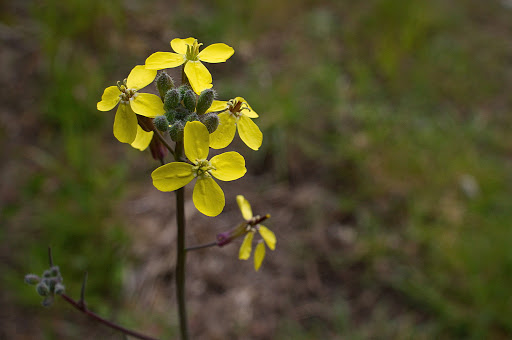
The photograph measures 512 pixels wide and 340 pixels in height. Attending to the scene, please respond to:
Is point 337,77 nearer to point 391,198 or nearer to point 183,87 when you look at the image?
point 391,198

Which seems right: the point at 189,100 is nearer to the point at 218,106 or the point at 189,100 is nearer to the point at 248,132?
the point at 218,106

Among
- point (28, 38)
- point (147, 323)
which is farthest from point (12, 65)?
point (147, 323)

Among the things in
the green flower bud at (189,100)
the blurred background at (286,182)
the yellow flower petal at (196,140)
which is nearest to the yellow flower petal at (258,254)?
the yellow flower petal at (196,140)

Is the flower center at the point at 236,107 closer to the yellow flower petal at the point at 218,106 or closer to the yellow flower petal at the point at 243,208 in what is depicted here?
the yellow flower petal at the point at 218,106

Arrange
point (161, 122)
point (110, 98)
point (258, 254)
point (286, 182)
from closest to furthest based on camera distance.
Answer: point (161, 122) < point (110, 98) < point (258, 254) < point (286, 182)

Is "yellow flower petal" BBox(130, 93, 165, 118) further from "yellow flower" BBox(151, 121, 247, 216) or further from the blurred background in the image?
the blurred background

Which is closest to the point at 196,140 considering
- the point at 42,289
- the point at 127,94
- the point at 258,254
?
the point at 127,94

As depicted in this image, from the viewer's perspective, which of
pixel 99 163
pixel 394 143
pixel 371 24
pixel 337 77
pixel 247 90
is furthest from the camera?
pixel 371 24
